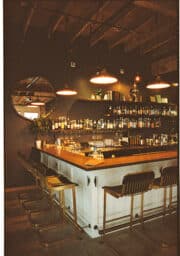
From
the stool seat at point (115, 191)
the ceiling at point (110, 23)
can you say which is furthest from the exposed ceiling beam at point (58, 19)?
the stool seat at point (115, 191)

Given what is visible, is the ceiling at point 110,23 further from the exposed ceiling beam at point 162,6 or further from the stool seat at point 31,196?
the stool seat at point 31,196

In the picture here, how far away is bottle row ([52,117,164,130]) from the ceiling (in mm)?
1225

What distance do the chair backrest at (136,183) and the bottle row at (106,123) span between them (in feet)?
8.41

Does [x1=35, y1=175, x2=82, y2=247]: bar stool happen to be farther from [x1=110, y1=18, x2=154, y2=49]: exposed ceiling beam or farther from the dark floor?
[x1=110, y1=18, x2=154, y2=49]: exposed ceiling beam

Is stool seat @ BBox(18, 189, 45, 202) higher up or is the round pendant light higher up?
the round pendant light

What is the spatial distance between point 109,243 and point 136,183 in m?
0.71

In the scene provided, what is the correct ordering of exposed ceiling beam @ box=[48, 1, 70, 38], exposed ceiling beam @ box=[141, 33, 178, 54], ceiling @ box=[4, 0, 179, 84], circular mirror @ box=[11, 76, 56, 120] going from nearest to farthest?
ceiling @ box=[4, 0, 179, 84] < exposed ceiling beam @ box=[48, 1, 70, 38] < exposed ceiling beam @ box=[141, 33, 178, 54] < circular mirror @ box=[11, 76, 56, 120]

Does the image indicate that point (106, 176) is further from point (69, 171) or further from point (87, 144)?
point (87, 144)

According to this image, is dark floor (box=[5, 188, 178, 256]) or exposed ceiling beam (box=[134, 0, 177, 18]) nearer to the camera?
exposed ceiling beam (box=[134, 0, 177, 18])

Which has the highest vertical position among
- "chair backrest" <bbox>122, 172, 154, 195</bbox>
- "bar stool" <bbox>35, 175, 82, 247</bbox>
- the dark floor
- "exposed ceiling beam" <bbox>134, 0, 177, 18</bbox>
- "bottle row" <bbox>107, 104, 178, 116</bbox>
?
"exposed ceiling beam" <bbox>134, 0, 177, 18</bbox>

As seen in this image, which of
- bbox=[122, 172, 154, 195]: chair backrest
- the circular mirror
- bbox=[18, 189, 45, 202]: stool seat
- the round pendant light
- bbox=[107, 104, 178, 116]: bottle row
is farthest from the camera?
bbox=[107, 104, 178, 116]: bottle row

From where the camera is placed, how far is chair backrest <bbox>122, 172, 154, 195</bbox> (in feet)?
7.09

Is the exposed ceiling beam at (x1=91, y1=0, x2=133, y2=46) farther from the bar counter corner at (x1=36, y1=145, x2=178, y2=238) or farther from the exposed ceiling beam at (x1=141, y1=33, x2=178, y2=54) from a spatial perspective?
the bar counter corner at (x1=36, y1=145, x2=178, y2=238)

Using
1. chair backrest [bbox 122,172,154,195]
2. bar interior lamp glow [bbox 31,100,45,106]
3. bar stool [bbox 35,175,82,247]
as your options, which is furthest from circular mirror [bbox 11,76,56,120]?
chair backrest [bbox 122,172,154,195]
